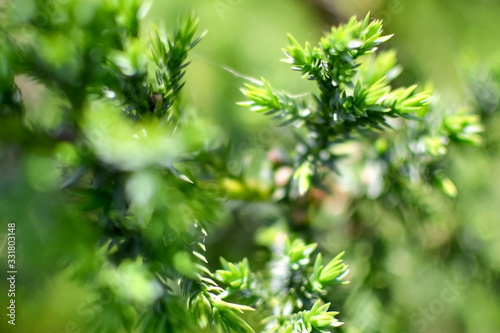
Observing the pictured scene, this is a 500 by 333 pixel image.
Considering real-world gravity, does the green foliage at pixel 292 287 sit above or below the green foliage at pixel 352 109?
below

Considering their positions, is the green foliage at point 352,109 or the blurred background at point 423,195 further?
the blurred background at point 423,195

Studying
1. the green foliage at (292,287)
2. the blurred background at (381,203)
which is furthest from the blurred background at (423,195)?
the green foliage at (292,287)

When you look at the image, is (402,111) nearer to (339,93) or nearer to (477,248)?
(339,93)

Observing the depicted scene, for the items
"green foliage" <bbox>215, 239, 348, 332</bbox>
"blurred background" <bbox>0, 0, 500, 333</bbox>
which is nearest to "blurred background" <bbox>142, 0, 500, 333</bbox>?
"blurred background" <bbox>0, 0, 500, 333</bbox>

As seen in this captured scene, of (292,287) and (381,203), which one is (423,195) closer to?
(381,203)

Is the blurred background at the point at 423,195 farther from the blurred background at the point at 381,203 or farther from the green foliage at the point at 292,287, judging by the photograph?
the green foliage at the point at 292,287

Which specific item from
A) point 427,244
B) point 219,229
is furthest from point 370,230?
point 219,229

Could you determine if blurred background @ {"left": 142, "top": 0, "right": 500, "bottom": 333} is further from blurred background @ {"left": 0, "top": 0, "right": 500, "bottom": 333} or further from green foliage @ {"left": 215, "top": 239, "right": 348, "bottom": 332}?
green foliage @ {"left": 215, "top": 239, "right": 348, "bottom": 332}

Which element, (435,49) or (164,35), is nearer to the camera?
(164,35)
